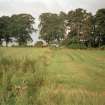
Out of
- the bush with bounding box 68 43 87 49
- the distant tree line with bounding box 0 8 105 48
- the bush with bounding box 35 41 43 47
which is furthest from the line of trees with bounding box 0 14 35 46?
the bush with bounding box 68 43 87 49

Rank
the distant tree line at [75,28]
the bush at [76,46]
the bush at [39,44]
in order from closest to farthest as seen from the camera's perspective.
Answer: the bush at [76,46] → the distant tree line at [75,28] → the bush at [39,44]

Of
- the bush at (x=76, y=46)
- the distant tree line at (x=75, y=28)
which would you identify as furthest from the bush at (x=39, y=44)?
the bush at (x=76, y=46)

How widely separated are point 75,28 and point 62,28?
6601 mm

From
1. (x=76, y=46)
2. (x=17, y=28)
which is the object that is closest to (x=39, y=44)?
(x=17, y=28)

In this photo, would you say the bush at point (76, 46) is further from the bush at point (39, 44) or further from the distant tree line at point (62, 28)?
the bush at point (39, 44)

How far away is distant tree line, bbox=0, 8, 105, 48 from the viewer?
62.2 meters

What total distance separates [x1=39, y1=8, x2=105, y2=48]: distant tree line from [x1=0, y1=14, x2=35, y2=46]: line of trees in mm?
3446

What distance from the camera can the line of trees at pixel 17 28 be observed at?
231 feet

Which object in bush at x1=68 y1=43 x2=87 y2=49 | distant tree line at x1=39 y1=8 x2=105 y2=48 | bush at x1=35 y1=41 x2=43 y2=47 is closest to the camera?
bush at x1=68 y1=43 x2=87 y2=49

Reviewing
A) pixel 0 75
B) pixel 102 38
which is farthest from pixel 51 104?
pixel 102 38

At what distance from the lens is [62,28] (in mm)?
70625

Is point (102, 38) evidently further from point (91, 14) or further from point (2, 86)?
point (2, 86)

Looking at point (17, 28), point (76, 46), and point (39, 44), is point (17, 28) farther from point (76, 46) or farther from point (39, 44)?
point (76, 46)

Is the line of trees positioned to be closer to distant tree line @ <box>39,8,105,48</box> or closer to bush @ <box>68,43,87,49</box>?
distant tree line @ <box>39,8,105,48</box>
